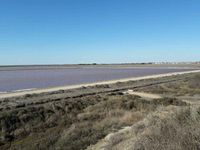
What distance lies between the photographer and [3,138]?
551 inches

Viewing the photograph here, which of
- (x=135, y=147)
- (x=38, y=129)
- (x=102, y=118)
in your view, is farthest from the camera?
(x=102, y=118)

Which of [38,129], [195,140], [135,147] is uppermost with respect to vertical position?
[195,140]

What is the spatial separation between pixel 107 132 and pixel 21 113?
23.1 ft

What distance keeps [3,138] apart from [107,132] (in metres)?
4.80

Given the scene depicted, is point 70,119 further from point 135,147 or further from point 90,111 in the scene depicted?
point 135,147

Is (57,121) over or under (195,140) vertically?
under

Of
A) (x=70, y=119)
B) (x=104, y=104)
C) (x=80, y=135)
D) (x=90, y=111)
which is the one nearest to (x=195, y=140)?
(x=80, y=135)

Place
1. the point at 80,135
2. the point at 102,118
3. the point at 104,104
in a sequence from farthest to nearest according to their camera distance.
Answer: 1. the point at 104,104
2. the point at 102,118
3. the point at 80,135

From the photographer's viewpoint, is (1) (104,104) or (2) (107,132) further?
(1) (104,104)

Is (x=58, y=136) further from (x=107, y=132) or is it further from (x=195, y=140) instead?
(x=195, y=140)

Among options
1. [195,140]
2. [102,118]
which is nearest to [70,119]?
[102,118]

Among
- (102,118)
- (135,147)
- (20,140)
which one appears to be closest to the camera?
(135,147)

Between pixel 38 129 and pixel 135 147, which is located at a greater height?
pixel 135 147

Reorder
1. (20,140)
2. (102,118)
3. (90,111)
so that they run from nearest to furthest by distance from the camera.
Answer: (20,140)
(102,118)
(90,111)
